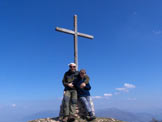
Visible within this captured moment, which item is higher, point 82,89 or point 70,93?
point 82,89

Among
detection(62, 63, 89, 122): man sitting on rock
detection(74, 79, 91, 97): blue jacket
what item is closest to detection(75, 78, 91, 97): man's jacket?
detection(74, 79, 91, 97): blue jacket

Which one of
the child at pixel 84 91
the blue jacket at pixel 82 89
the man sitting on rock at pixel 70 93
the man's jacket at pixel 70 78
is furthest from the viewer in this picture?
the man's jacket at pixel 70 78

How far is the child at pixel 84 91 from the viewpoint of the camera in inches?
357

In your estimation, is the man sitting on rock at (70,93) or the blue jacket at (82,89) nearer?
the man sitting on rock at (70,93)

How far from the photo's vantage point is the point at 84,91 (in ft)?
30.9

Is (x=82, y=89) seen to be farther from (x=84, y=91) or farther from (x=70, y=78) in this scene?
(x=70, y=78)

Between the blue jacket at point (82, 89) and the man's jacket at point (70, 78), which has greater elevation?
the man's jacket at point (70, 78)

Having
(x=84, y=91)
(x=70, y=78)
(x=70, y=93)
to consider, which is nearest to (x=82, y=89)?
(x=84, y=91)

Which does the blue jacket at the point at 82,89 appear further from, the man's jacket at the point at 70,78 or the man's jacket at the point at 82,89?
the man's jacket at the point at 70,78

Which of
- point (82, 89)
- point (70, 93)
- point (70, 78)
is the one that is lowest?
point (70, 93)

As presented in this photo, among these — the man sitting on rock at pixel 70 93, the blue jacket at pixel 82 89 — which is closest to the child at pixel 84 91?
the blue jacket at pixel 82 89

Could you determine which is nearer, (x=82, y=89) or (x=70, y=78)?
(x=82, y=89)

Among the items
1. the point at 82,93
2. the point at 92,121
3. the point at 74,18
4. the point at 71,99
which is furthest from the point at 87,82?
the point at 74,18

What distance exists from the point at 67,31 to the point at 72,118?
5.48 m
